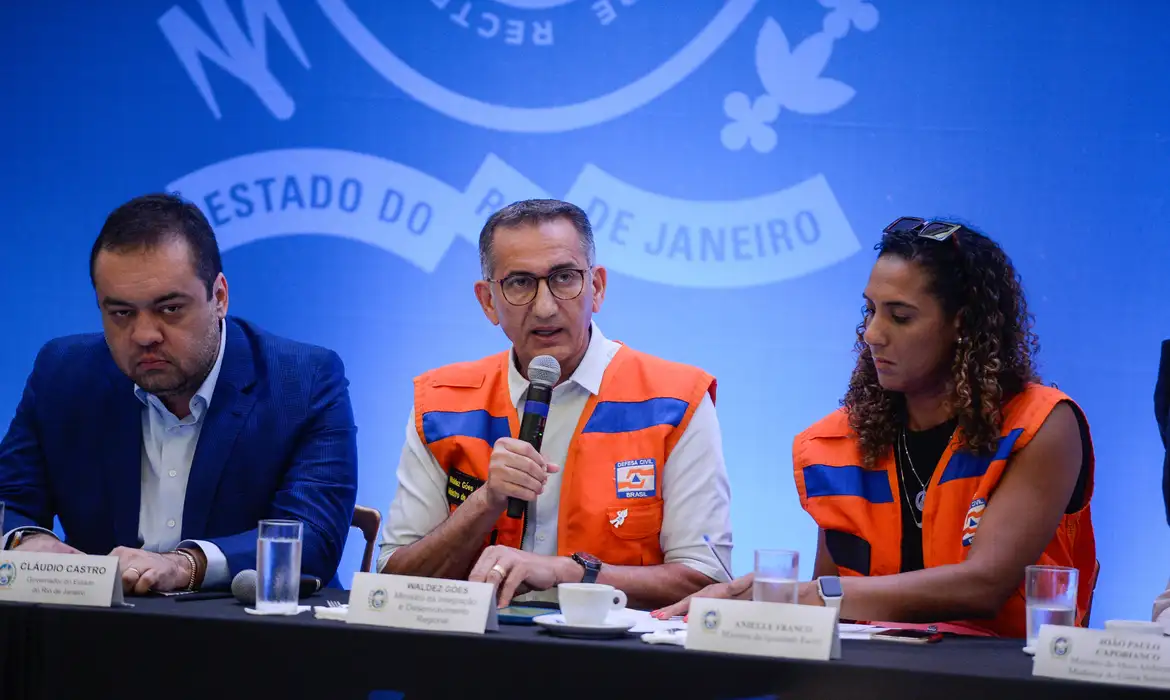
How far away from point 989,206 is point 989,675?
2430 mm

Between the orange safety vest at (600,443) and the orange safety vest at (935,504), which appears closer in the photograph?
the orange safety vest at (935,504)

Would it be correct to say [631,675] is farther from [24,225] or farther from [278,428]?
[24,225]

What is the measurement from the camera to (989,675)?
4.53 feet

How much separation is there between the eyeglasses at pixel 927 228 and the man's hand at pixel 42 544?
1.73 meters

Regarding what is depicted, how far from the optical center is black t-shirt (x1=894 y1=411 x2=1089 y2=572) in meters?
2.32

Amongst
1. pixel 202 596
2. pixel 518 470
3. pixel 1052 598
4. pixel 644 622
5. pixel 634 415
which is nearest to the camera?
pixel 1052 598

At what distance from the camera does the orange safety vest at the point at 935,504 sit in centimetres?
223

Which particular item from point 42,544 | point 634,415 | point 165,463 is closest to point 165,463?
point 165,463

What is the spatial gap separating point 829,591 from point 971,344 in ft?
2.27

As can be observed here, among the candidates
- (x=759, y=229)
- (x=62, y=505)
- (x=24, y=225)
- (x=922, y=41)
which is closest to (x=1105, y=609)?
(x=759, y=229)

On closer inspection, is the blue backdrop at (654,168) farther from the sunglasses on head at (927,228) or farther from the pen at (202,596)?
the pen at (202,596)

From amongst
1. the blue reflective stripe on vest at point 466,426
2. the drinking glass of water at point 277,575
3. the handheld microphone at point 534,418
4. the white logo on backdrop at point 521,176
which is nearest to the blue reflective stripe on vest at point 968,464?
the handheld microphone at point 534,418

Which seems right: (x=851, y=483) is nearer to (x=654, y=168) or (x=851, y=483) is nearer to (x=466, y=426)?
(x=466, y=426)

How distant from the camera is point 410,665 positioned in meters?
→ 1.55
